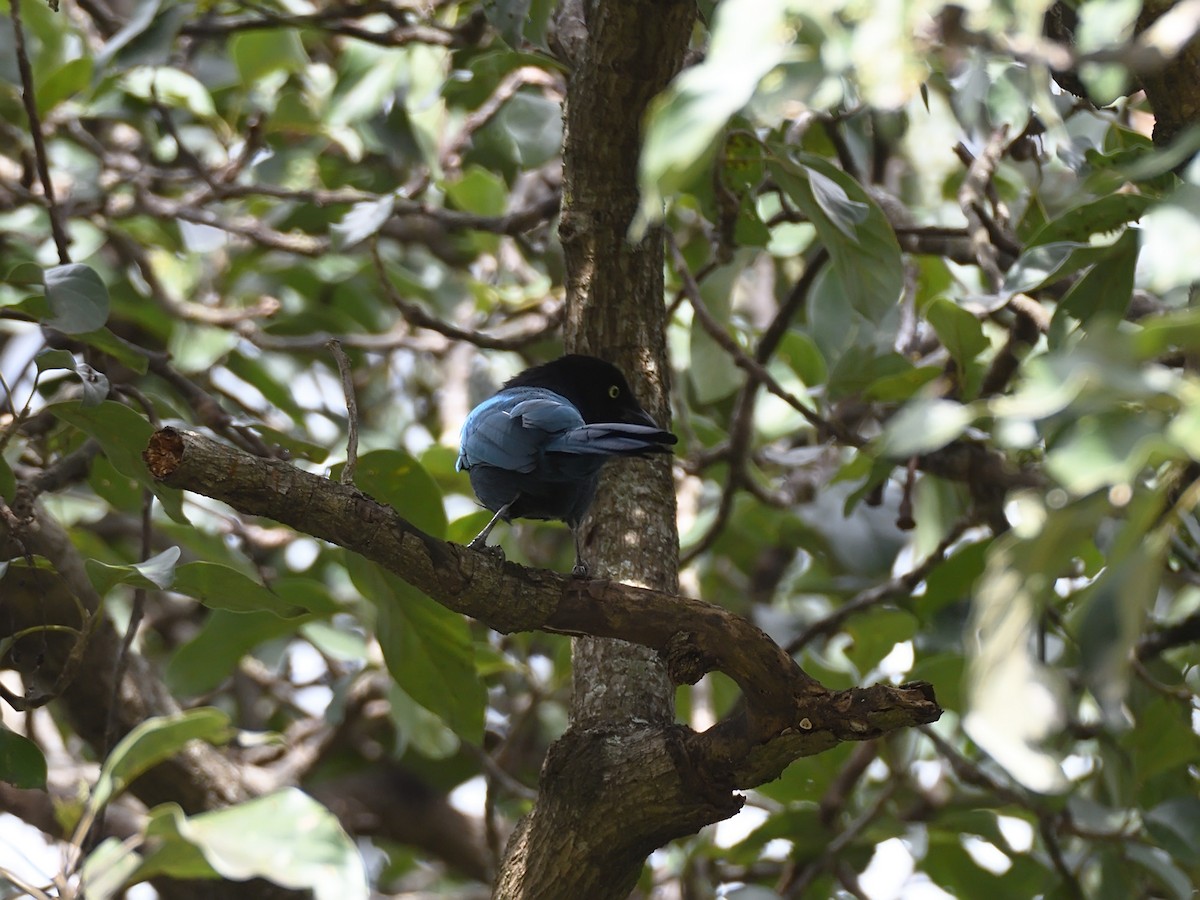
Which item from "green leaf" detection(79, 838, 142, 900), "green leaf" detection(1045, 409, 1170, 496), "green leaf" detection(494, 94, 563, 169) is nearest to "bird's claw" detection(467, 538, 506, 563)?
"green leaf" detection(79, 838, 142, 900)

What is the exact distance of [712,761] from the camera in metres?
2.33

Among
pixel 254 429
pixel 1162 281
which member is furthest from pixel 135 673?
pixel 1162 281

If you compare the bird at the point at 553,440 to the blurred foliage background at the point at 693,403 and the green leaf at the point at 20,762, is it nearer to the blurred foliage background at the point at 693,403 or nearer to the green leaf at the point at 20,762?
the blurred foliage background at the point at 693,403

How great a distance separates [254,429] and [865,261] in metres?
1.72

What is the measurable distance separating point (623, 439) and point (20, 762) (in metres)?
1.52

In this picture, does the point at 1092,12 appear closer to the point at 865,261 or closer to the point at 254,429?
the point at 865,261

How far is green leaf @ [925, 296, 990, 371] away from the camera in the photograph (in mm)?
3516

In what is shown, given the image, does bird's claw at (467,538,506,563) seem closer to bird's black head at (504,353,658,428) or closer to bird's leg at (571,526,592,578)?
bird's leg at (571,526,592,578)

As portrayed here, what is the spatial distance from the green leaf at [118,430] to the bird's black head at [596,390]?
3.44 feet

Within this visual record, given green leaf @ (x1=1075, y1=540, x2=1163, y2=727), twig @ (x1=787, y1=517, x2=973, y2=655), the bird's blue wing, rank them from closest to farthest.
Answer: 1. green leaf @ (x1=1075, y1=540, x2=1163, y2=727)
2. the bird's blue wing
3. twig @ (x1=787, y1=517, x2=973, y2=655)

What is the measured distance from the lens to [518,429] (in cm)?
318

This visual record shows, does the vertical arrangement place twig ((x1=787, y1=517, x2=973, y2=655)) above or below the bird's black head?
below

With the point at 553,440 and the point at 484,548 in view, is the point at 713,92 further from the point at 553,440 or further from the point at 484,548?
the point at 484,548

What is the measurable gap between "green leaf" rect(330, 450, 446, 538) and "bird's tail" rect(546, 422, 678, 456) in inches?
19.7
